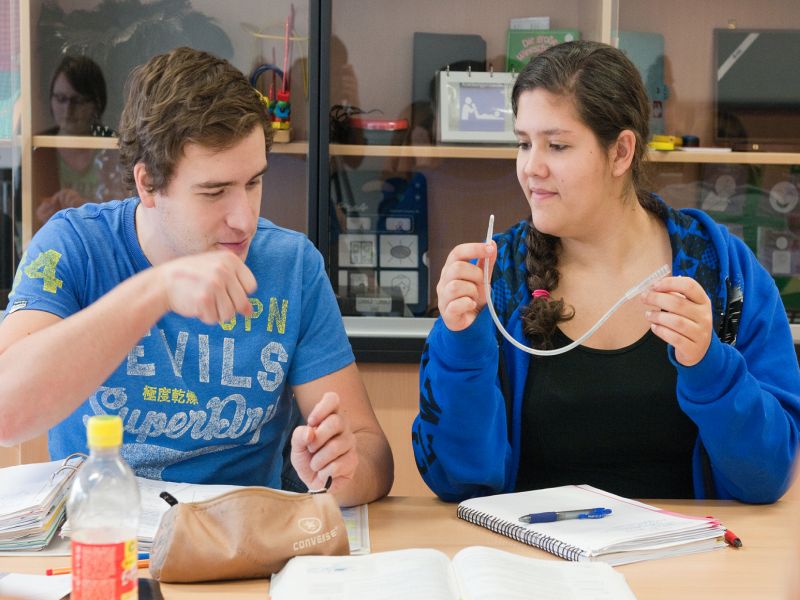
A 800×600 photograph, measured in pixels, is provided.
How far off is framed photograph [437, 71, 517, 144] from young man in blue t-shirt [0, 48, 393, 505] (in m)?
1.27

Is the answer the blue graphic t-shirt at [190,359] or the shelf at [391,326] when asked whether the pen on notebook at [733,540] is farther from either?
the shelf at [391,326]

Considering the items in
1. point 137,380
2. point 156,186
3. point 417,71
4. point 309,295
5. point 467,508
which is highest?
point 417,71

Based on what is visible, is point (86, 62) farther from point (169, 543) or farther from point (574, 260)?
point (169, 543)

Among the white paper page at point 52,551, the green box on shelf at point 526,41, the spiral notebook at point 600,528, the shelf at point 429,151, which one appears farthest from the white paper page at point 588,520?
the green box on shelf at point 526,41

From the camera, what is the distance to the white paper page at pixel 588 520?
1.26 m

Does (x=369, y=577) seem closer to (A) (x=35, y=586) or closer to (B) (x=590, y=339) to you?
(A) (x=35, y=586)

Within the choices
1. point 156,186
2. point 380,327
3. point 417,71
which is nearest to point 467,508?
point 156,186

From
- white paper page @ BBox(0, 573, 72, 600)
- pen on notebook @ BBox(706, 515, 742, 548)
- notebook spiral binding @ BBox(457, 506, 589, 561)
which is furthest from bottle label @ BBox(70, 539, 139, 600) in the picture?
pen on notebook @ BBox(706, 515, 742, 548)

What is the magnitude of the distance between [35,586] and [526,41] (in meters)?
2.19

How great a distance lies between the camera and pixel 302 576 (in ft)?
3.63

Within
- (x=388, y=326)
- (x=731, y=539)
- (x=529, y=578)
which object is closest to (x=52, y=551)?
(x=529, y=578)

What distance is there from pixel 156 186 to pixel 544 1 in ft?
5.56

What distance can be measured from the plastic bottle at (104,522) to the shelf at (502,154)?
191 cm

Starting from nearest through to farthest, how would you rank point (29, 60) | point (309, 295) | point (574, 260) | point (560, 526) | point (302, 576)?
point (302, 576) < point (560, 526) < point (309, 295) < point (574, 260) < point (29, 60)
